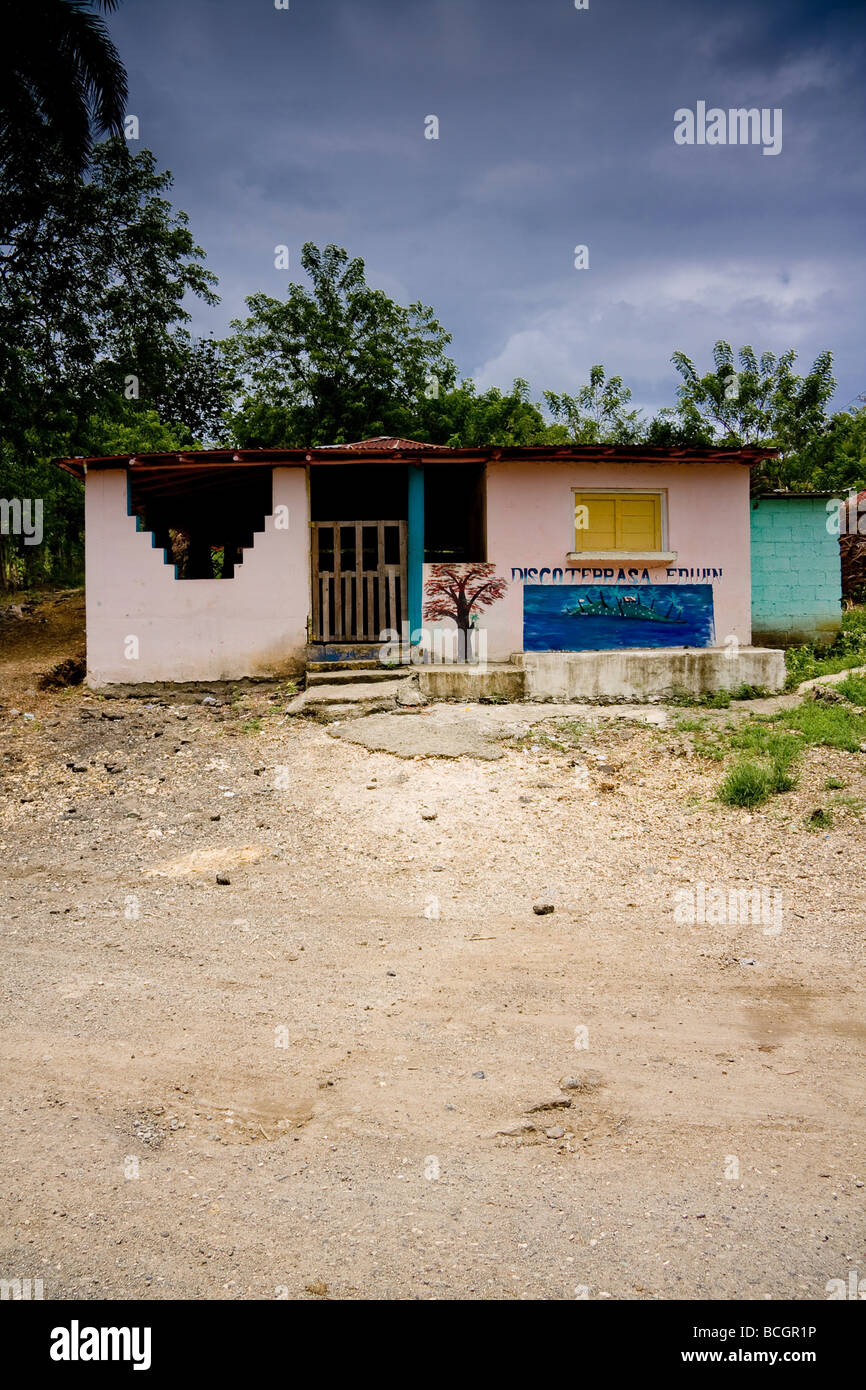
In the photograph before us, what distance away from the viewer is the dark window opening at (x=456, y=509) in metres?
11.7

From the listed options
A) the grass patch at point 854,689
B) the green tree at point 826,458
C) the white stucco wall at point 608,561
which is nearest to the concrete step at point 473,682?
the white stucco wall at point 608,561

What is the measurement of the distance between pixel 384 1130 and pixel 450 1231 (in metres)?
0.60

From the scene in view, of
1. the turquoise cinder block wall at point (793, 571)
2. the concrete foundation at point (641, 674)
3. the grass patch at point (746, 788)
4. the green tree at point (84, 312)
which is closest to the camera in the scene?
the grass patch at point (746, 788)

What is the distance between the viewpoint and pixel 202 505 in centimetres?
1354

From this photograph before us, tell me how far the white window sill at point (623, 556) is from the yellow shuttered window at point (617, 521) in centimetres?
23

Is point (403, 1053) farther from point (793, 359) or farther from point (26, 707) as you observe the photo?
point (793, 359)

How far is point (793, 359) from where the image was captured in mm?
22219

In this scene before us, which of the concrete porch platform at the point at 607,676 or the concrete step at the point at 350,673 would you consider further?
the concrete step at the point at 350,673

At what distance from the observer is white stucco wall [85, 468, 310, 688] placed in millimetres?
11102

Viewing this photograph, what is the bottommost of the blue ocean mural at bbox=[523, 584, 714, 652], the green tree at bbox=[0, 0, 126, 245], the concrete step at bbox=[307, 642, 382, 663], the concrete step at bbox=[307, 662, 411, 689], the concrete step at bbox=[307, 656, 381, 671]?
the concrete step at bbox=[307, 662, 411, 689]

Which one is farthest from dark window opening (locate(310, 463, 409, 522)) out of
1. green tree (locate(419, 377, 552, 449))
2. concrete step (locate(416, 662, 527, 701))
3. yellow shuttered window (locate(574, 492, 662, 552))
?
green tree (locate(419, 377, 552, 449))

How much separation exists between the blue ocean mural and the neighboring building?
0.02 meters

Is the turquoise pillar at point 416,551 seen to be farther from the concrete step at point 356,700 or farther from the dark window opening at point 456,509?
the concrete step at point 356,700

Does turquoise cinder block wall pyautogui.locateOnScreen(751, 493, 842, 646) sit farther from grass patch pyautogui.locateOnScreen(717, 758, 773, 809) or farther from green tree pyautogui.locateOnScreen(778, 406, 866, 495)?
green tree pyautogui.locateOnScreen(778, 406, 866, 495)
